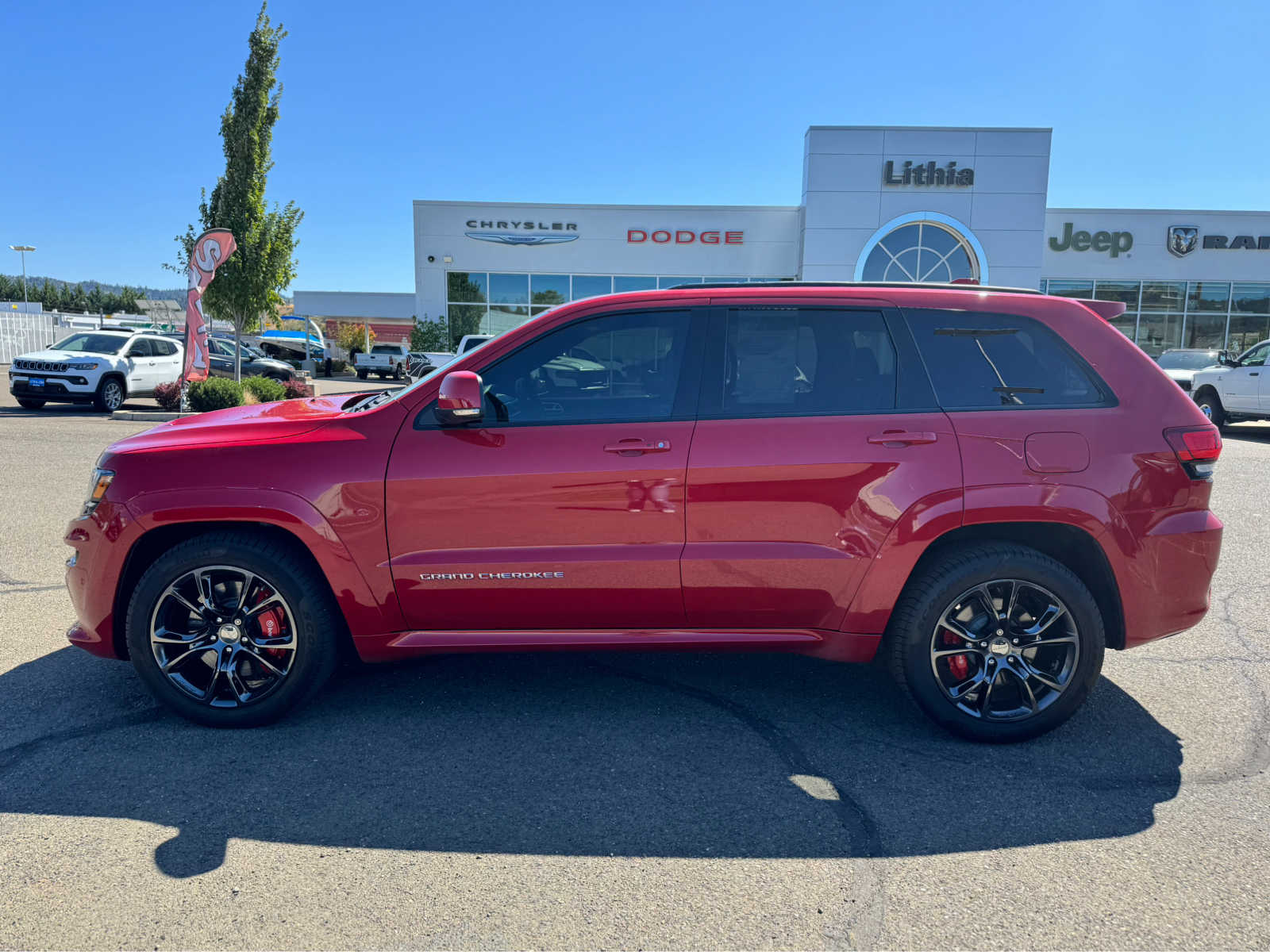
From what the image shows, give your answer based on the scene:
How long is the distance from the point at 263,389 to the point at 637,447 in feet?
53.7

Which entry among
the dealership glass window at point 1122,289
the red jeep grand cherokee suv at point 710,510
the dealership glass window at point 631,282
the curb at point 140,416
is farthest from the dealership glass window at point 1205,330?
the red jeep grand cherokee suv at point 710,510

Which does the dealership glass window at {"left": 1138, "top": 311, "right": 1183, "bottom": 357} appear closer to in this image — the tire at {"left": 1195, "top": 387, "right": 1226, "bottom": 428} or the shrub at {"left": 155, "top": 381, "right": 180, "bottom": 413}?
the tire at {"left": 1195, "top": 387, "right": 1226, "bottom": 428}

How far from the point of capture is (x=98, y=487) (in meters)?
3.59

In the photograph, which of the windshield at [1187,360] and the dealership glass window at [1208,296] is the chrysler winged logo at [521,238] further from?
the dealership glass window at [1208,296]

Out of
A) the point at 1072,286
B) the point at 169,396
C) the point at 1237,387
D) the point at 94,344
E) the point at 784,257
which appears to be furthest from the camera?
the point at 1072,286

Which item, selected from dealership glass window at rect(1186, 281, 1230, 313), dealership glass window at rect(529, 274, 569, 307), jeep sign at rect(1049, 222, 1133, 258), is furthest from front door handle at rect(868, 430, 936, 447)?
dealership glass window at rect(1186, 281, 1230, 313)

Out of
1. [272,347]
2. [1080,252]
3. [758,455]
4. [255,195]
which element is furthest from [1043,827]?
[272,347]

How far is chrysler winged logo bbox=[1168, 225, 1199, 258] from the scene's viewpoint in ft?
95.5

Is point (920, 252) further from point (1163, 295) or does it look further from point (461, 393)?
point (461, 393)

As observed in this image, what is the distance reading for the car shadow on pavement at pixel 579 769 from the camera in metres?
2.87

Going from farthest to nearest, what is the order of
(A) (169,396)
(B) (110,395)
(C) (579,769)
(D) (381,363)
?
(D) (381,363), (A) (169,396), (B) (110,395), (C) (579,769)

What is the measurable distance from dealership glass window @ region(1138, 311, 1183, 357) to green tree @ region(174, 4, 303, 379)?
28035mm

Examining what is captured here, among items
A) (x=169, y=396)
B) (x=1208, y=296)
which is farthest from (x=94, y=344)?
(x=1208, y=296)

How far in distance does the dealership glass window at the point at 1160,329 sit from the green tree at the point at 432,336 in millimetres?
24260
